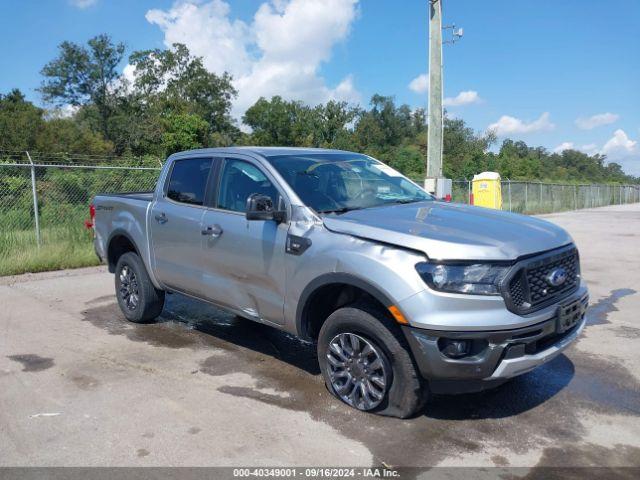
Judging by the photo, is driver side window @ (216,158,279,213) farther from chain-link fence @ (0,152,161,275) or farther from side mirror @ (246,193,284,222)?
chain-link fence @ (0,152,161,275)

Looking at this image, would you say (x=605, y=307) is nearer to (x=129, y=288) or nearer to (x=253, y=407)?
(x=253, y=407)

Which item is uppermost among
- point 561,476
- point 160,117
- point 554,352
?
point 160,117

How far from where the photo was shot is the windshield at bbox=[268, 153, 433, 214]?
449cm

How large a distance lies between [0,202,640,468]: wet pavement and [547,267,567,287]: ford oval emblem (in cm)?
100

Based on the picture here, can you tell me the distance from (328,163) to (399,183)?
0.74 metres

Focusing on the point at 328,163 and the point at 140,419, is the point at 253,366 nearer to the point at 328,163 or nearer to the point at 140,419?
the point at 140,419

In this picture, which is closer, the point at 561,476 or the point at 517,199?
the point at 561,476

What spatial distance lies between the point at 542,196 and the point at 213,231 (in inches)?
1027

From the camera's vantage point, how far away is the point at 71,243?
10820mm

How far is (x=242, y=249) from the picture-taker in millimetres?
4652

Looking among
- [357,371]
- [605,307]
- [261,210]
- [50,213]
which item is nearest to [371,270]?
[357,371]

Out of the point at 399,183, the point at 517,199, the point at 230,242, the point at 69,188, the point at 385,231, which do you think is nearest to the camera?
the point at 385,231

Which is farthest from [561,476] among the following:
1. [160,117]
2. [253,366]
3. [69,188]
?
[160,117]

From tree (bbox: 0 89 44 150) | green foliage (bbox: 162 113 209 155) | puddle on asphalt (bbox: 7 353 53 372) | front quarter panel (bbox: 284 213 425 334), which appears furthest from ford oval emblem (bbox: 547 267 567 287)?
green foliage (bbox: 162 113 209 155)
